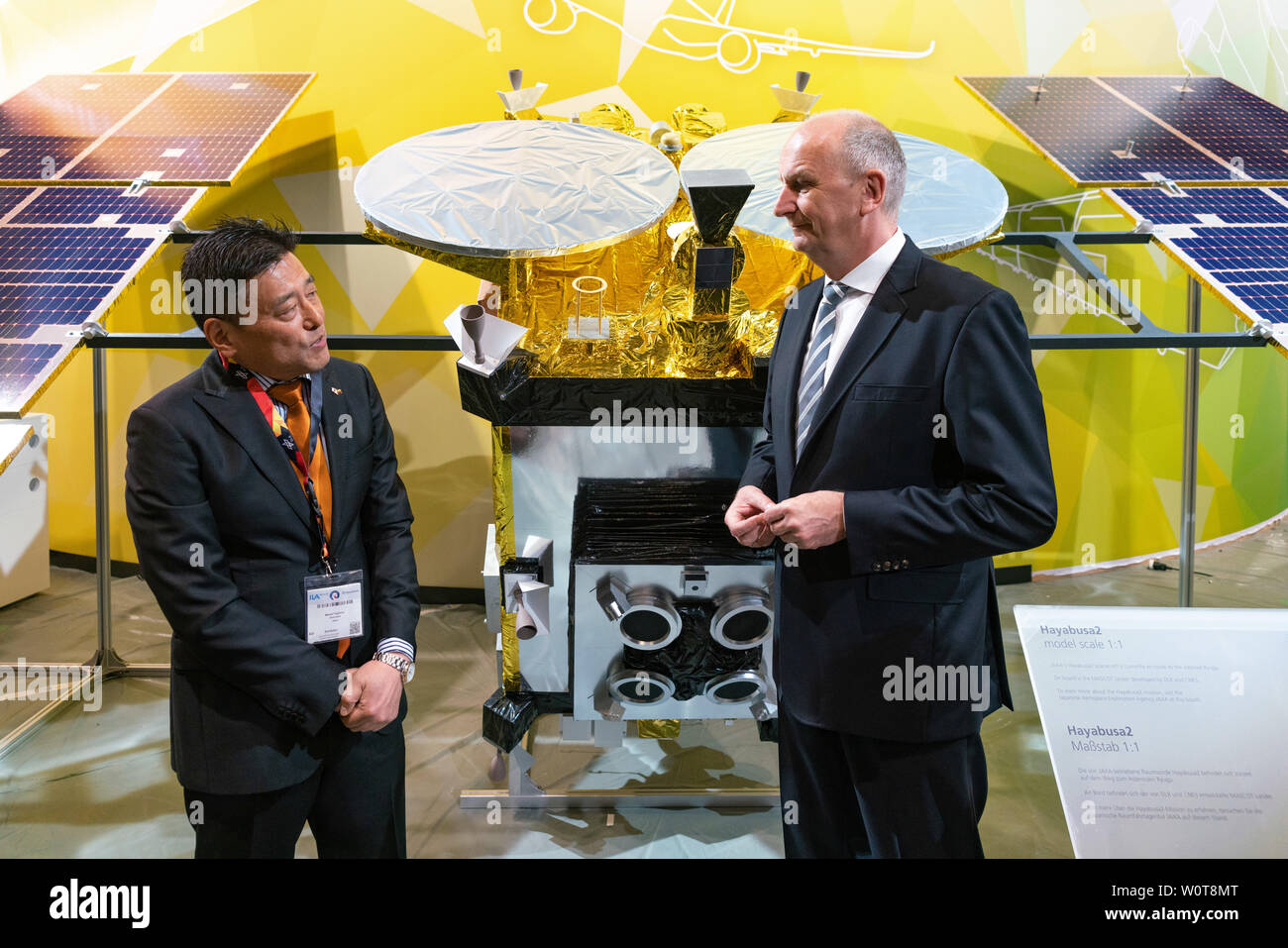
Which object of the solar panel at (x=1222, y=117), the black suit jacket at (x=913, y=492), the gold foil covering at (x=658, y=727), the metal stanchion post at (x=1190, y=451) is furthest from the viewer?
the metal stanchion post at (x=1190, y=451)

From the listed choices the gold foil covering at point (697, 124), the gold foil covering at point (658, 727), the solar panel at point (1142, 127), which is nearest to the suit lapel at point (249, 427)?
the gold foil covering at point (658, 727)

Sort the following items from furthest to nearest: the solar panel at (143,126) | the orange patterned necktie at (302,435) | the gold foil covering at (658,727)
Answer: the solar panel at (143,126) → the gold foil covering at (658,727) → the orange patterned necktie at (302,435)

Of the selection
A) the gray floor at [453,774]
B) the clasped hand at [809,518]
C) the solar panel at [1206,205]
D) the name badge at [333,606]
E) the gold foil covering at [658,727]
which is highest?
the solar panel at [1206,205]

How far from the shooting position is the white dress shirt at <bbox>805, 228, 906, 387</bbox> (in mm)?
1877

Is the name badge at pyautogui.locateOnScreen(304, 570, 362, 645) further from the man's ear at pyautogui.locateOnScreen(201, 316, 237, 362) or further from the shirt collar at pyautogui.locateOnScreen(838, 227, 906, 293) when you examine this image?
the shirt collar at pyautogui.locateOnScreen(838, 227, 906, 293)

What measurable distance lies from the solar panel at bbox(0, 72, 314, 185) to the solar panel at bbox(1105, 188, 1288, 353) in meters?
3.01

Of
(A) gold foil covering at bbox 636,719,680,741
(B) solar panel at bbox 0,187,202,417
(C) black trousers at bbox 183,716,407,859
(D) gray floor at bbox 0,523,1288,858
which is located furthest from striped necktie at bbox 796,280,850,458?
(B) solar panel at bbox 0,187,202,417

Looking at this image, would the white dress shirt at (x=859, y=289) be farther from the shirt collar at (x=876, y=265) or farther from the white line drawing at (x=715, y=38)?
the white line drawing at (x=715, y=38)

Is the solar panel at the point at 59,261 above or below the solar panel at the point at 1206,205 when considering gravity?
below

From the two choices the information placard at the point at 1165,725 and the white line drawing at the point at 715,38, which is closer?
the information placard at the point at 1165,725

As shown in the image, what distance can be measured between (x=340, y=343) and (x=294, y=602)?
3.80ft

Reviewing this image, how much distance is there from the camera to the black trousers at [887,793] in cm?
188

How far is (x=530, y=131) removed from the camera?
9.64 ft

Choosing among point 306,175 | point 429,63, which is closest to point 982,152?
point 429,63
